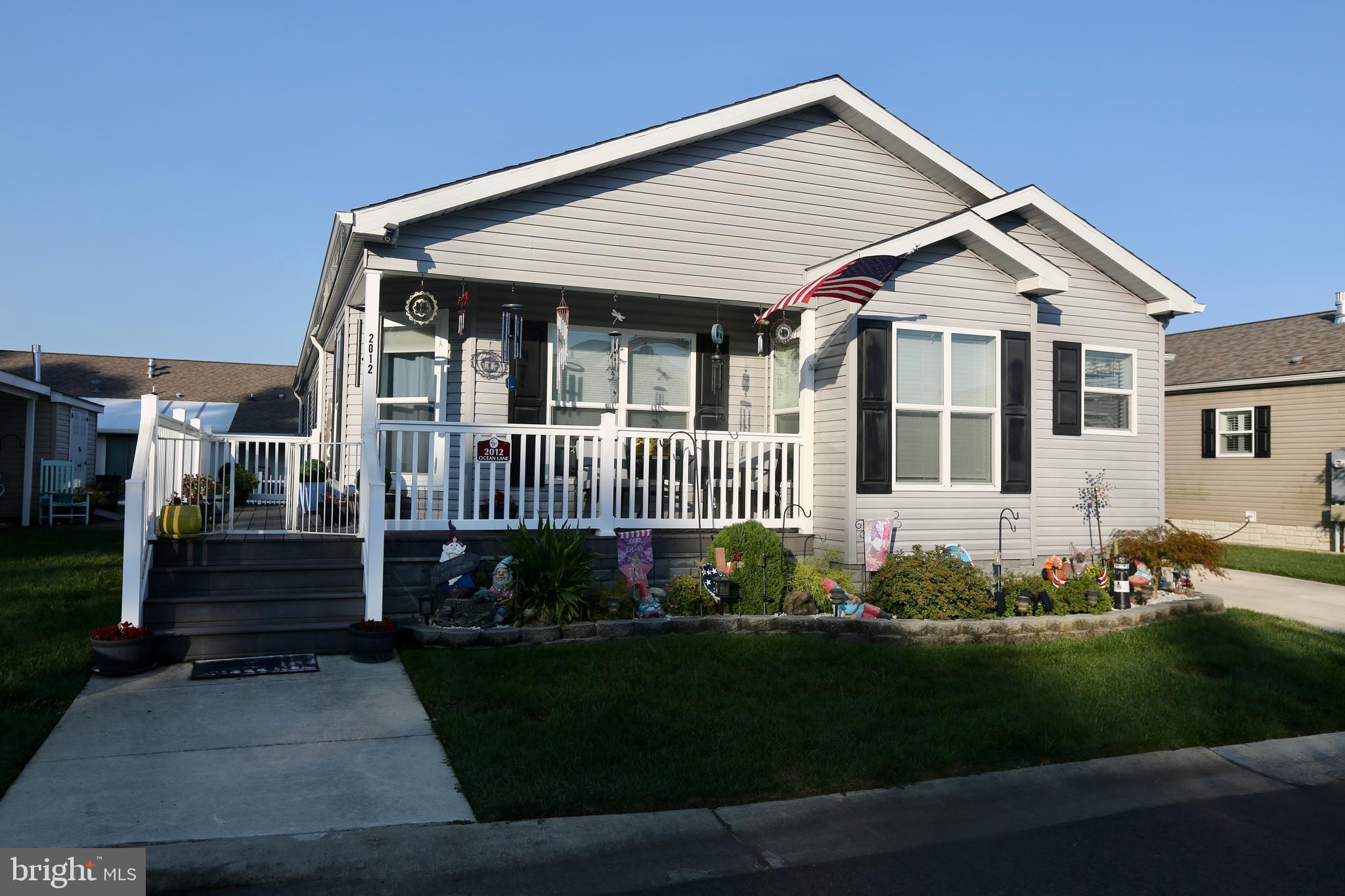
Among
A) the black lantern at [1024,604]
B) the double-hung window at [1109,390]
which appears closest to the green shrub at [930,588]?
the black lantern at [1024,604]

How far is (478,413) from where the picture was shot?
32.9ft

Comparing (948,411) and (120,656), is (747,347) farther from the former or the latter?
(120,656)

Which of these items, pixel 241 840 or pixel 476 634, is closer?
pixel 241 840

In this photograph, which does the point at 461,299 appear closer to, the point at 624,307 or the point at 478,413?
the point at 478,413

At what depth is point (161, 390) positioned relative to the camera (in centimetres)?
2808

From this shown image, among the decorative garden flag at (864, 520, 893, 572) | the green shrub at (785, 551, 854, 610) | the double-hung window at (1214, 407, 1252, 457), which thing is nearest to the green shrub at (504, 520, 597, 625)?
the green shrub at (785, 551, 854, 610)

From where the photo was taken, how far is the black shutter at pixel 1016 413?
31.3 ft

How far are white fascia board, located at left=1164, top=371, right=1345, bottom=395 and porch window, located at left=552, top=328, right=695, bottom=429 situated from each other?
12.2m

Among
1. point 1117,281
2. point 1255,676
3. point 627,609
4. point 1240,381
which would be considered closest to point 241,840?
point 627,609

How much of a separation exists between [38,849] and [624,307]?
7.95 meters

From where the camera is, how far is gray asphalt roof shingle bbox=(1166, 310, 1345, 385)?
58.1 feet

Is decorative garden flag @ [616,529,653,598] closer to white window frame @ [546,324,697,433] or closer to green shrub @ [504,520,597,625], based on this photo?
green shrub @ [504,520,597,625]

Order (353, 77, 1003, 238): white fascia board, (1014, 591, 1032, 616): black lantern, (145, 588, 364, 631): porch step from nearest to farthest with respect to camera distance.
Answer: (145, 588, 364, 631): porch step, (353, 77, 1003, 238): white fascia board, (1014, 591, 1032, 616): black lantern

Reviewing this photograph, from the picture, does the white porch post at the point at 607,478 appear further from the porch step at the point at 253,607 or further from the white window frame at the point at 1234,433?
the white window frame at the point at 1234,433
